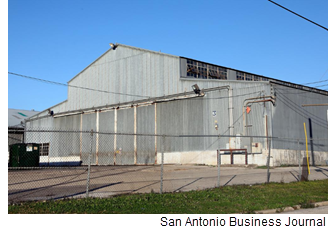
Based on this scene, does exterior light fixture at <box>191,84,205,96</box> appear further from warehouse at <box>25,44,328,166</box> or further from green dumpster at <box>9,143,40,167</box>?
green dumpster at <box>9,143,40,167</box>

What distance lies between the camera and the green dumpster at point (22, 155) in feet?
97.2

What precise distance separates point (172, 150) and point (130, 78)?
11037 mm

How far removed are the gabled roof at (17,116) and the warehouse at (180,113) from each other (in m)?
10.9

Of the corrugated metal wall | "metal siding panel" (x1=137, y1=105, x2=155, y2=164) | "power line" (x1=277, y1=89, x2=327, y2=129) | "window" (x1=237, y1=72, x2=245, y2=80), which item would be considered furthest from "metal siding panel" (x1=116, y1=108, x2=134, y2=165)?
"power line" (x1=277, y1=89, x2=327, y2=129)

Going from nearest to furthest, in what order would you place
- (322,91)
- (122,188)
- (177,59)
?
(122,188)
(177,59)
(322,91)

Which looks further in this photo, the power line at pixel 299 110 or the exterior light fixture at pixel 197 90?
the exterior light fixture at pixel 197 90

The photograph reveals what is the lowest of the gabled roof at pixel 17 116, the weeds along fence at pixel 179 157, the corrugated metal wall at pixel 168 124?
the weeds along fence at pixel 179 157

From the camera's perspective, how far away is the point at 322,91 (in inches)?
1618

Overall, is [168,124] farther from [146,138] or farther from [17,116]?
[17,116]

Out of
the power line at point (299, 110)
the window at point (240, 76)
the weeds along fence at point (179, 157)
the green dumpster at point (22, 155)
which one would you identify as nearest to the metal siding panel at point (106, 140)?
the weeds along fence at point (179, 157)

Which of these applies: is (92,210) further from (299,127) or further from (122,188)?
(299,127)

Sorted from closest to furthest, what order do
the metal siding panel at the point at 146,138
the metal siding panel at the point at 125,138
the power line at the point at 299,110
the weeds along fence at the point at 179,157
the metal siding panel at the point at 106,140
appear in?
the weeds along fence at the point at 179,157 → the power line at the point at 299,110 → the metal siding panel at the point at 146,138 → the metal siding panel at the point at 125,138 → the metal siding panel at the point at 106,140

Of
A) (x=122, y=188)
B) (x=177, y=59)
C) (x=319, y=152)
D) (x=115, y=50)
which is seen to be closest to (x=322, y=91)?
(x=319, y=152)

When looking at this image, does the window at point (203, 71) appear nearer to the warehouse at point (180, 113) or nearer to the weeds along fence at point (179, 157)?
the warehouse at point (180, 113)
